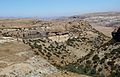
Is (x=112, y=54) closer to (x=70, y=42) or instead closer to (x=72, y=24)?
(x=70, y=42)

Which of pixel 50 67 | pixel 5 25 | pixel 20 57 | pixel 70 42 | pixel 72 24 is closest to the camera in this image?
pixel 50 67

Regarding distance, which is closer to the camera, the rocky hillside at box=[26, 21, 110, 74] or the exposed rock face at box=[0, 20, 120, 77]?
the exposed rock face at box=[0, 20, 120, 77]

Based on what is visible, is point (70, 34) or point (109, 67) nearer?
point (109, 67)

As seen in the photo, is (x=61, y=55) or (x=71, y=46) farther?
(x=71, y=46)

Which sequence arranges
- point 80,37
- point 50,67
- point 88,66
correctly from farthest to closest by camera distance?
1. point 80,37
2. point 88,66
3. point 50,67

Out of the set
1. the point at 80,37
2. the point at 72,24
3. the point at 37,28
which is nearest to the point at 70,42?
the point at 80,37

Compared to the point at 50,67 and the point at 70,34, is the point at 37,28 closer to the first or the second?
the point at 70,34

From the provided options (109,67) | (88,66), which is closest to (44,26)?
(88,66)

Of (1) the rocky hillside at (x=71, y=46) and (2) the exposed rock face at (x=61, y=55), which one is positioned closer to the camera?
(2) the exposed rock face at (x=61, y=55)

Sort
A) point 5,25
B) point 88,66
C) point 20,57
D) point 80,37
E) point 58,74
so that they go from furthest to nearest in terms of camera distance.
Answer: point 5,25
point 80,37
point 88,66
point 20,57
point 58,74
